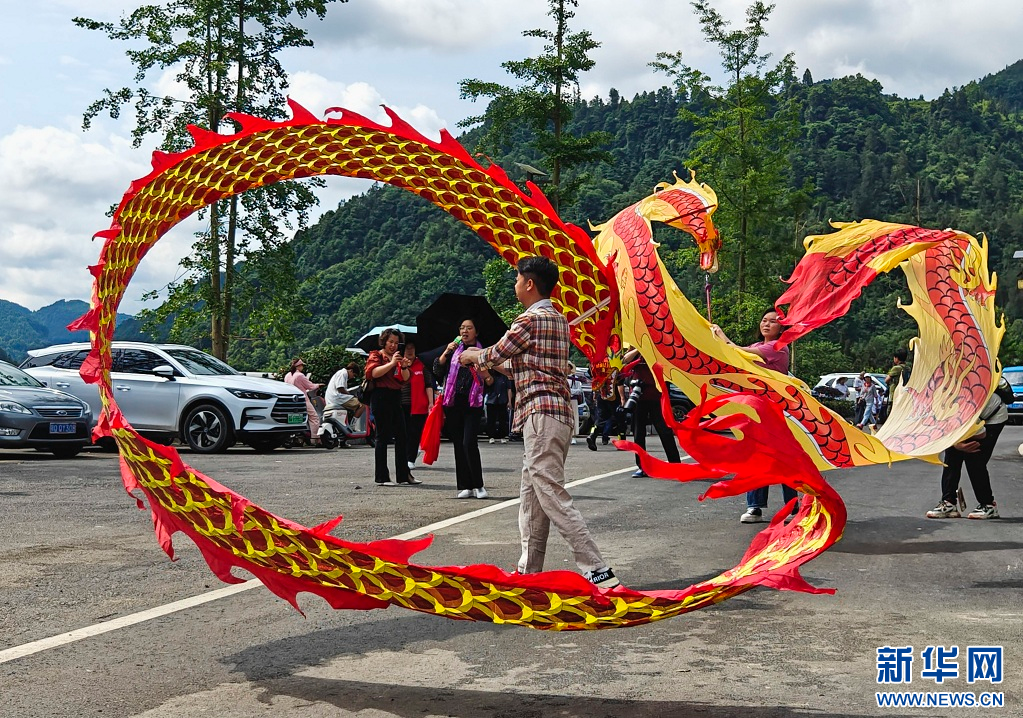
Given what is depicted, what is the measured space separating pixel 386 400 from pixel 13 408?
6.51 meters

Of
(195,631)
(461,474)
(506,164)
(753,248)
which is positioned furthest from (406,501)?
(506,164)

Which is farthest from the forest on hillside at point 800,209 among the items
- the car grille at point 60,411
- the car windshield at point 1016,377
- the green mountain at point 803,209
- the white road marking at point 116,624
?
the car grille at point 60,411

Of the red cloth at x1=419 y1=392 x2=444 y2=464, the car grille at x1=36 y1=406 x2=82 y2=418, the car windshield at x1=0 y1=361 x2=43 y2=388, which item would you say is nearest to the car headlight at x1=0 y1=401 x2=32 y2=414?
the car grille at x1=36 y1=406 x2=82 y2=418

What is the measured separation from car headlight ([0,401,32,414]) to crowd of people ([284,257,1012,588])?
17.3 feet

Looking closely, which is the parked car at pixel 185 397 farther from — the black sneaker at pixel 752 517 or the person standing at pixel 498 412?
the black sneaker at pixel 752 517

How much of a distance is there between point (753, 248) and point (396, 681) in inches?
1381

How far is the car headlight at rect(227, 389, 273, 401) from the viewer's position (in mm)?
18344

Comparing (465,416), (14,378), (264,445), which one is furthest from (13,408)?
(465,416)

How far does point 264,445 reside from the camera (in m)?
20.2

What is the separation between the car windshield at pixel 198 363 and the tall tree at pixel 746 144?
2268cm

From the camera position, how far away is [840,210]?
84375mm

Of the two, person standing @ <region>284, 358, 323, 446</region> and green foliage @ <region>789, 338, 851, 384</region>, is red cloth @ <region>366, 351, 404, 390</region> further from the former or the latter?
green foliage @ <region>789, 338, 851, 384</region>

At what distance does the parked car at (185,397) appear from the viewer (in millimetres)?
18219

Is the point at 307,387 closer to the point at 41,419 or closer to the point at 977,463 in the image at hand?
the point at 41,419
